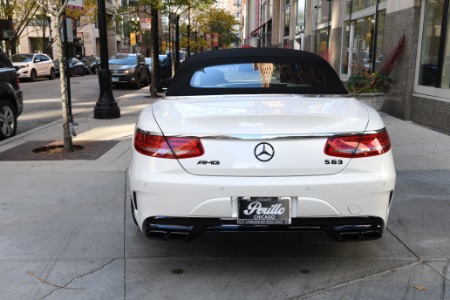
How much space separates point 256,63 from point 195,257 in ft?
6.34

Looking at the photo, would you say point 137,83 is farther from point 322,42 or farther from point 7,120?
point 7,120

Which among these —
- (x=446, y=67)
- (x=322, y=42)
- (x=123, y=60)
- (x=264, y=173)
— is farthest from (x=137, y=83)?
(x=264, y=173)

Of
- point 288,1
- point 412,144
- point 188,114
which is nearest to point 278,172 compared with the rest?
point 188,114

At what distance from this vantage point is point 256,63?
4.59m

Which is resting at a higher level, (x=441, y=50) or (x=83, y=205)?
(x=441, y=50)

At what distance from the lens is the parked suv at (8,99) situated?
895 cm

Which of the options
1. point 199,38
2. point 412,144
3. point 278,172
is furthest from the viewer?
point 199,38

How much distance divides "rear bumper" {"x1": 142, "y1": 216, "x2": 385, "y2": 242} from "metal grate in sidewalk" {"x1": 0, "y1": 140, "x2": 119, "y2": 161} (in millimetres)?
4359

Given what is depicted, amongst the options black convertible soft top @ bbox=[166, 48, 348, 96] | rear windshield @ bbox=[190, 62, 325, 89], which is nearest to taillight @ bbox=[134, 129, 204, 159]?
black convertible soft top @ bbox=[166, 48, 348, 96]

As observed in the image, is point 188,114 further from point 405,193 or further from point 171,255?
point 405,193

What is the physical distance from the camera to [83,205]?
16.9 ft

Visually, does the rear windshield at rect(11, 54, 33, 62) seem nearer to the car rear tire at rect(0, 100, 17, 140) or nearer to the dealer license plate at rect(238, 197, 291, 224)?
the car rear tire at rect(0, 100, 17, 140)

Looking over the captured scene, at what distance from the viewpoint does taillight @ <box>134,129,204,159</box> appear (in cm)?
319

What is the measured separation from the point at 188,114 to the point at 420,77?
810 cm
